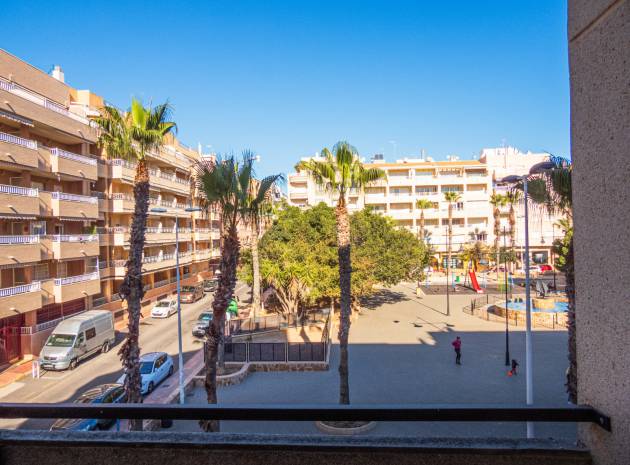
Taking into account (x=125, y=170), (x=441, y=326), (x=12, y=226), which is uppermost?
(x=125, y=170)

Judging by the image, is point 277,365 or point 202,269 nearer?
point 277,365

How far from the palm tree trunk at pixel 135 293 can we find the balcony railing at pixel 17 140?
11.8 metres

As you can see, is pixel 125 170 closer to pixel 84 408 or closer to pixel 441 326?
pixel 441 326

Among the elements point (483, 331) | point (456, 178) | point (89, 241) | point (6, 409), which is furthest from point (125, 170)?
point (456, 178)

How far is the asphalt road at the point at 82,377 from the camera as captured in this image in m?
18.1

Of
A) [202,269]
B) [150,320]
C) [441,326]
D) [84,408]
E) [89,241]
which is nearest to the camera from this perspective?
[84,408]

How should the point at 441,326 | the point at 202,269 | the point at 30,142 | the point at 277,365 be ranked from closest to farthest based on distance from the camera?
the point at 277,365
the point at 30,142
the point at 441,326
the point at 202,269

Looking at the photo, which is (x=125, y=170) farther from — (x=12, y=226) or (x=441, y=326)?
(x=441, y=326)

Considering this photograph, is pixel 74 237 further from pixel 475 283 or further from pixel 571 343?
pixel 475 283

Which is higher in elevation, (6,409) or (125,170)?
(125,170)

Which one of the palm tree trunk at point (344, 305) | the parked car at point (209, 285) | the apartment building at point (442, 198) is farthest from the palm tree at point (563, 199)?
the apartment building at point (442, 198)

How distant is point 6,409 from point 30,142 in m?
25.0

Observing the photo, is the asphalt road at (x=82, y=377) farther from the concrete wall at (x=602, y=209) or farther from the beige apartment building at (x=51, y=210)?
the concrete wall at (x=602, y=209)

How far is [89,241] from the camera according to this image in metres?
27.5
